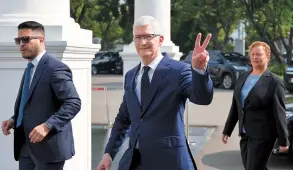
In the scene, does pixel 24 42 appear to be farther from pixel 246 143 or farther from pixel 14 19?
pixel 246 143

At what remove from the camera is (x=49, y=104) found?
4.07 meters

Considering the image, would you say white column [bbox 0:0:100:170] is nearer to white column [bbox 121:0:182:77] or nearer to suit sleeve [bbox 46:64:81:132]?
suit sleeve [bbox 46:64:81:132]

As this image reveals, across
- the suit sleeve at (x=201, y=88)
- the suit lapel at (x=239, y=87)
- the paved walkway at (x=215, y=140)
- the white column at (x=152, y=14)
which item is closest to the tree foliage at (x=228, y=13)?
the paved walkway at (x=215, y=140)

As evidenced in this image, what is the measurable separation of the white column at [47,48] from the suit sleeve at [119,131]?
1203 mm

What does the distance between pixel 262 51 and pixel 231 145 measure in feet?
18.6

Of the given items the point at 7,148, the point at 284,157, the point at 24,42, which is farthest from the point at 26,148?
the point at 284,157

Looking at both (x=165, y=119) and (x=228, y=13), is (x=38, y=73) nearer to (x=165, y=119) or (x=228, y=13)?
(x=165, y=119)

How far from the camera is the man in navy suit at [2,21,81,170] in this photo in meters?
4.05

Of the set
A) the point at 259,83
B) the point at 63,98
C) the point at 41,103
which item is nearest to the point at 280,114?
the point at 259,83

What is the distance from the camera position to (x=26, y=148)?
4.14 meters

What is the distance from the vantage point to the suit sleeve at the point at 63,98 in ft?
13.0

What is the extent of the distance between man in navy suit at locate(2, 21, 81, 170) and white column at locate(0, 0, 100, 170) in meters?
0.84

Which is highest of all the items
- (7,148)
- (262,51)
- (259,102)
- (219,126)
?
(262,51)

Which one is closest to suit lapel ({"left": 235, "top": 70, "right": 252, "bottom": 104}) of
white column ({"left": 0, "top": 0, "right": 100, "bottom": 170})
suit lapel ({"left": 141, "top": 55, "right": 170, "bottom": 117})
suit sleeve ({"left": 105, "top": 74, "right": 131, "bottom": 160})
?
white column ({"left": 0, "top": 0, "right": 100, "bottom": 170})
